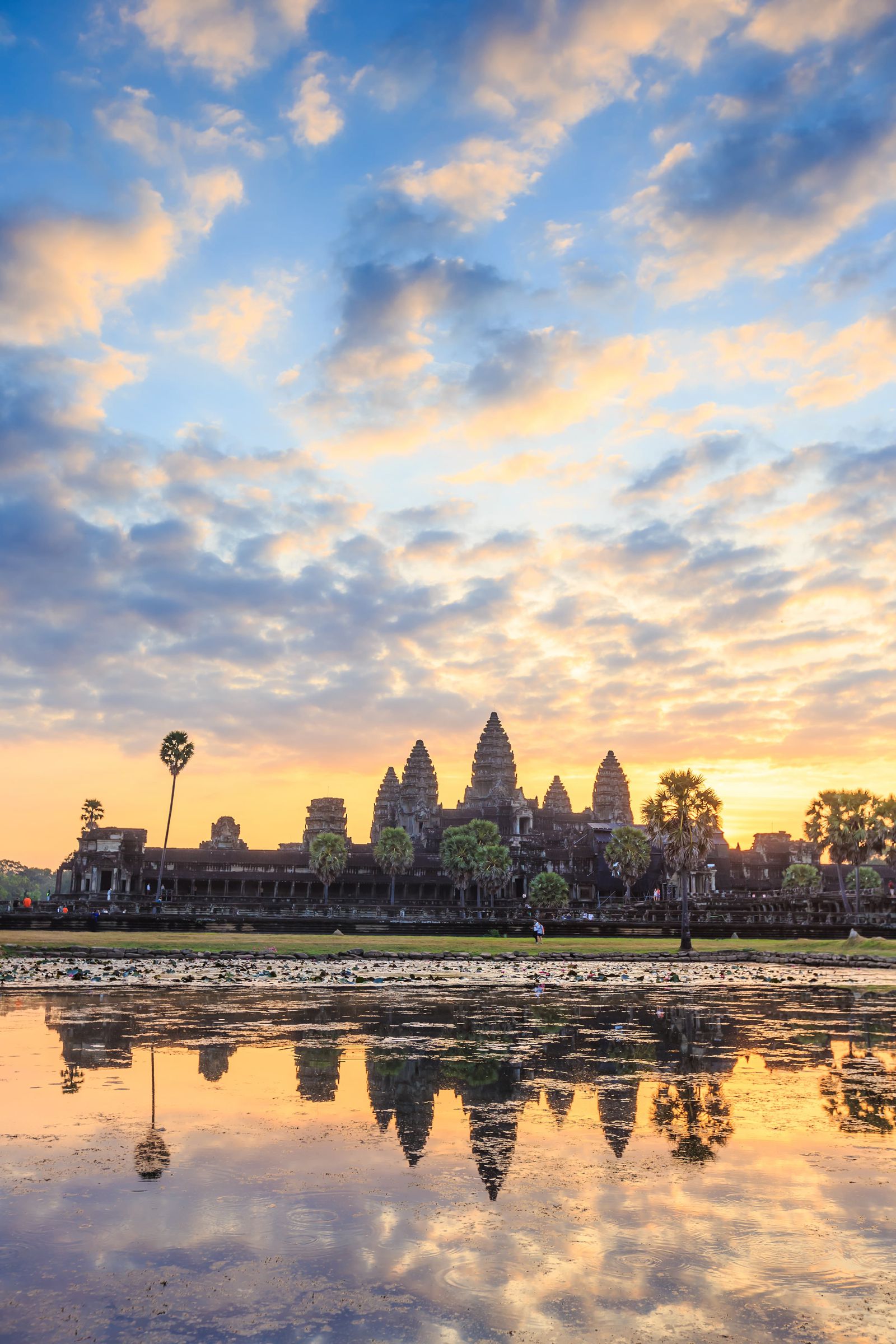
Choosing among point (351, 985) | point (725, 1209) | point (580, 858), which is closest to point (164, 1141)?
point (725, 1209)

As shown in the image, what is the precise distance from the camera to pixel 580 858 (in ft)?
416

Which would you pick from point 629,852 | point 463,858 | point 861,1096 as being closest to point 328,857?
point 463,858

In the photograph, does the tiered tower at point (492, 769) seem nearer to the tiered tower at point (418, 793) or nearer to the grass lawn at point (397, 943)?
the tiered tower at point (418, 793)

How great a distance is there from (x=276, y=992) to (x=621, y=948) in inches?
1148

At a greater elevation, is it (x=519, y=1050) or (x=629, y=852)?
(x=629, y=852)

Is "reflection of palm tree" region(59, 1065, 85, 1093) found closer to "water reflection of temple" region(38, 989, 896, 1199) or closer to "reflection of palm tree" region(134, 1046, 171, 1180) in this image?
"water reflection of temple" region(38, 989, 896, 1199)

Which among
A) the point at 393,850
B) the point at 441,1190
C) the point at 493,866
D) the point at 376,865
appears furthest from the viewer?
the point at 376,865

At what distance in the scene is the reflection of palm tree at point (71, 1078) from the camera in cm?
1249

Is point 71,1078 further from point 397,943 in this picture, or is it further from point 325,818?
point 325,818

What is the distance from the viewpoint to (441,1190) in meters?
8.43

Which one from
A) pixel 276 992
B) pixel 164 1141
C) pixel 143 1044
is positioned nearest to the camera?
pixel 164 1141

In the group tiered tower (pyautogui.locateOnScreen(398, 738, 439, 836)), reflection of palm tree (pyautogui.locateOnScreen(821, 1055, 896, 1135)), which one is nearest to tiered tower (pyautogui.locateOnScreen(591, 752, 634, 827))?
tiered tower (pyautogui.locateOnScreen(398, 738, 439, 836))

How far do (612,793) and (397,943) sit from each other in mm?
132808

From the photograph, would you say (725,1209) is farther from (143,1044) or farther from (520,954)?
(520,954)
